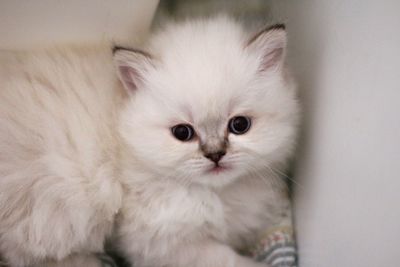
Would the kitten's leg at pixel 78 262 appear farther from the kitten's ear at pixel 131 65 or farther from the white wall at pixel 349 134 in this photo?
the white wall at pixel 349 134

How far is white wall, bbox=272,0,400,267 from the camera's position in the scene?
→ 2.63 ft

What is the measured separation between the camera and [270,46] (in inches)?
44.8

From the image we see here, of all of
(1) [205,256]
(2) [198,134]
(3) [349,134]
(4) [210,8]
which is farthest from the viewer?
(4) [210,8]

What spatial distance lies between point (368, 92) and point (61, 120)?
78 cm

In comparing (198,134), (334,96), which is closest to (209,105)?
(198,134)

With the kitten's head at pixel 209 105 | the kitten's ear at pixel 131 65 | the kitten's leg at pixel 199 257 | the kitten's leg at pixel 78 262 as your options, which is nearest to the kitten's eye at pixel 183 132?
the kitten's head at pixel 209 105

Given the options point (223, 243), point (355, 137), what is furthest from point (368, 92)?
point (223, 243)

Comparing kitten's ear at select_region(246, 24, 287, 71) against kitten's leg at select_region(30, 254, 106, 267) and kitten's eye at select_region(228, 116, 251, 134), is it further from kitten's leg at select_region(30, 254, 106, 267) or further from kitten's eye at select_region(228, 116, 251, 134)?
kitten's leg at select_region(30, 254, 106, 267)

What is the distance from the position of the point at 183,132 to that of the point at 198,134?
0.04 metres

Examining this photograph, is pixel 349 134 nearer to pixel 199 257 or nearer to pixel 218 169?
pixel 218 169

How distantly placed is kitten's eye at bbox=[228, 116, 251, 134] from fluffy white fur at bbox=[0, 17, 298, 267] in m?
0.02

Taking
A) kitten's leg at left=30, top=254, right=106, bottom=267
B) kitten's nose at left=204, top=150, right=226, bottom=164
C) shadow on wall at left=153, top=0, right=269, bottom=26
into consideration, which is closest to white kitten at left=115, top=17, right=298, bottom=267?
kitten's nose at left=204, top=150, right=226, bottom=164

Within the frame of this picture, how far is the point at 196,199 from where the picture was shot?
3.89 ft

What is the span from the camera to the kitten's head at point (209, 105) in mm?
1056
